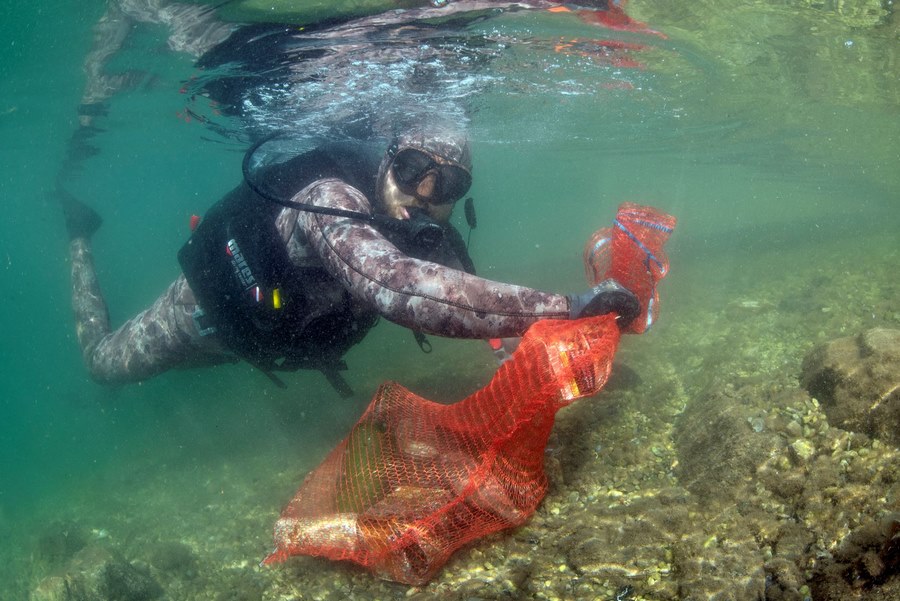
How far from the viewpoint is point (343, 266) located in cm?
318

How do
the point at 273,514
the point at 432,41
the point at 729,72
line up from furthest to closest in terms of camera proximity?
1. the point at 729,72
2. the point at 432,41
3. the point at 273,514

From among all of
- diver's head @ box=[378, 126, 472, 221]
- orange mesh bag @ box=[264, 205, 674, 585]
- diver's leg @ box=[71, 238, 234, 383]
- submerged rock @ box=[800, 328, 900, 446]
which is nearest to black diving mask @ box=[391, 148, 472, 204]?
diver's head @ box=[378, 126, 472, 221]

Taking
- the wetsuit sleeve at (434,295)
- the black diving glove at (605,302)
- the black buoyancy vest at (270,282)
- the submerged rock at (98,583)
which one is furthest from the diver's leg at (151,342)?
the black diving glove at (605,302)

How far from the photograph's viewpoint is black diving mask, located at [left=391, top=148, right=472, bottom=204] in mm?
4766

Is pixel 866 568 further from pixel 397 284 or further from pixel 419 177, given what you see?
pixel 419 177

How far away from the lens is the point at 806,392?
3959 mm

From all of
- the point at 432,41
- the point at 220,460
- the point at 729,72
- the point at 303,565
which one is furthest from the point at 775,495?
the point at 729,72

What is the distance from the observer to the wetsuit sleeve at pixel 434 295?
2689mm

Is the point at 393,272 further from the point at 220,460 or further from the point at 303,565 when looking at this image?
the point at 220,460

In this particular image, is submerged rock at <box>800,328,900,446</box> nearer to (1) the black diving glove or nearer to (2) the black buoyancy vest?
(1) the black diving glove

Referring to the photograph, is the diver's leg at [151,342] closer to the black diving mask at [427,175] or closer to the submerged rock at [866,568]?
the black diving mask at [427,175]

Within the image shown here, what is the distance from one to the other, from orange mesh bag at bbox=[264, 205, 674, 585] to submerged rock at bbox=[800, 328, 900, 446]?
5.90ft

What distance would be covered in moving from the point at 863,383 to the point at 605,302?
2.59 m

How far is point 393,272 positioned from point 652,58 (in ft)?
38.6
